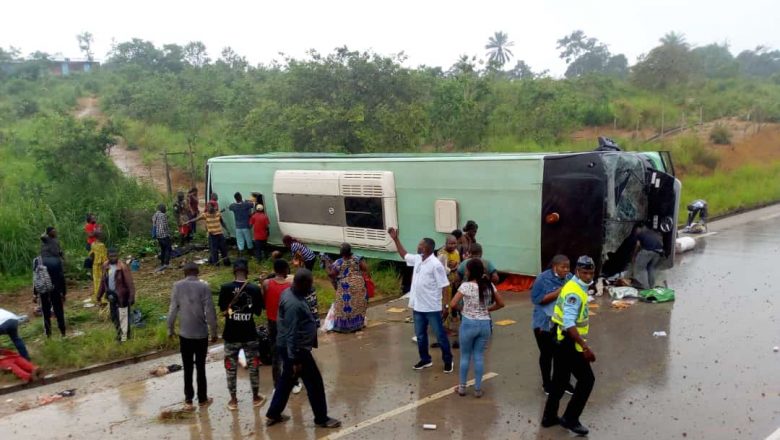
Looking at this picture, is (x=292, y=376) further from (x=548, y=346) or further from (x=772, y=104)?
(x=772, y=104)

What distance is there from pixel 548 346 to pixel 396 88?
1763 centimetres

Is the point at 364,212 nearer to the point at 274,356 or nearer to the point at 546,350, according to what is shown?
the point at 274,356

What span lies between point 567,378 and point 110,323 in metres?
7.96

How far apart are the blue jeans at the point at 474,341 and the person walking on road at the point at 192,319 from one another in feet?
8.16

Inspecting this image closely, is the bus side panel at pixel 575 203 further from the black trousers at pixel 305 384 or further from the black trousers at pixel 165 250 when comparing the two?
the black trousers at pixel 165 250

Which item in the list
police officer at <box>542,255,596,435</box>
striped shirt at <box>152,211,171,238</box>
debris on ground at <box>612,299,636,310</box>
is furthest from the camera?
striped shirt at <box>152,211,171,238</box>

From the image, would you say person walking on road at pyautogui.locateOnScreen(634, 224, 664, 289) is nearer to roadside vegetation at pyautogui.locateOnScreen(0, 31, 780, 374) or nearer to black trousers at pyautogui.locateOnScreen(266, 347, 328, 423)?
roadside vegetation at pyautogui.locateOnScreen(0, 31, 780, 374)

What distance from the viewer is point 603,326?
9180 mm

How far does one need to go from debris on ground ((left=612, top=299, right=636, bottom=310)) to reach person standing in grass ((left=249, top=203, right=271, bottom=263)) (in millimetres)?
7471

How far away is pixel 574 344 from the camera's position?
18.4 ft

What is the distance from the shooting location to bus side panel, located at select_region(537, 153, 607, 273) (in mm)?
10172

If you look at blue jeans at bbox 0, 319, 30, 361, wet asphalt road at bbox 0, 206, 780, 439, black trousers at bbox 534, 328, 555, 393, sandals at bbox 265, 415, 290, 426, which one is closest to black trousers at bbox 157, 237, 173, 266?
wet asphalt road at bbox 0, 206, 780, 439

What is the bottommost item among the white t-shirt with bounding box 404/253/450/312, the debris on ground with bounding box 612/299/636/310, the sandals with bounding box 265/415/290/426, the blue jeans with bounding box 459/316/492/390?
the debris on ground with bounding box 612/299/636/310

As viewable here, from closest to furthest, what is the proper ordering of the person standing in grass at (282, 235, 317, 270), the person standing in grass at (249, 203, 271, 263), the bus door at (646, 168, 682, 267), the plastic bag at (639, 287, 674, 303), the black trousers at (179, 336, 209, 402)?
the black trousers at (179, 336, 209, 402)
the person standing in grass at (282, 235, 317, 270)
the plastic bag at (639, 287, 674, 303)
the bus door at (646, 168, 682, 267)
the person standing in grass at (249, 203, 271, 263)
